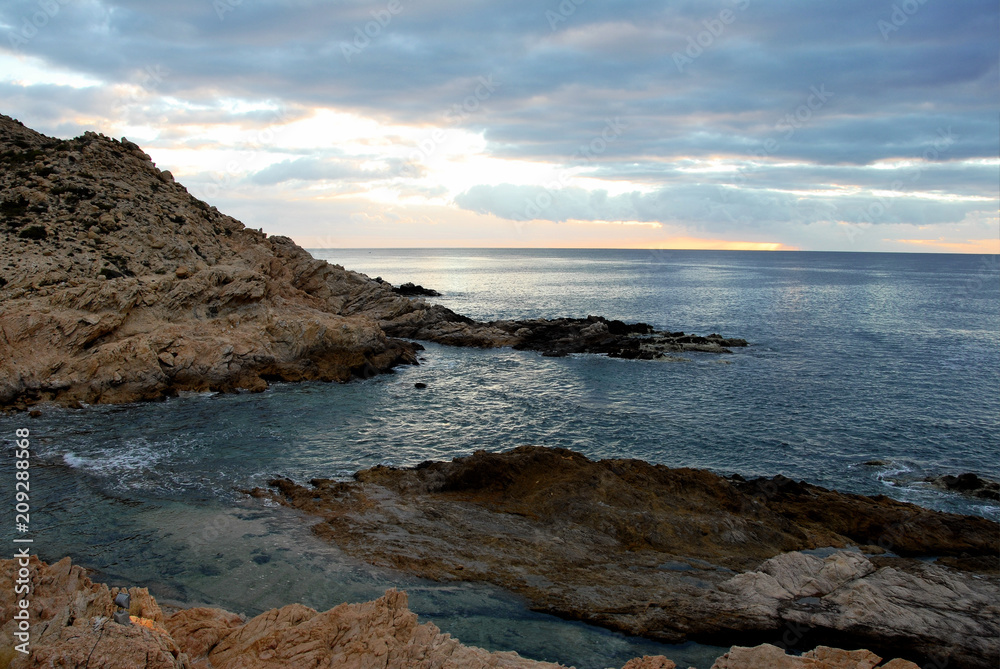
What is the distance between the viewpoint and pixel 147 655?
8.14m

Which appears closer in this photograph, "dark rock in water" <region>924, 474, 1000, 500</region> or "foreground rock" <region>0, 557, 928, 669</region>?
"foreground rock" <region>0, 557, 928, 669</region>

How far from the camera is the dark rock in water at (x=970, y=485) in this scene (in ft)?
74.3

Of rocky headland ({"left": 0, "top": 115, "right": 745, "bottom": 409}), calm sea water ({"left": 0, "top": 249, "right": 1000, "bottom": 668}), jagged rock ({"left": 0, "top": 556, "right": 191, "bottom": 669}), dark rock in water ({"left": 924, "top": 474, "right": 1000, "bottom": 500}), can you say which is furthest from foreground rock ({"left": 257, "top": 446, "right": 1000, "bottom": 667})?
rocky headland ({"left": 0, "top": 115, "right": 745, "bottom": 409})

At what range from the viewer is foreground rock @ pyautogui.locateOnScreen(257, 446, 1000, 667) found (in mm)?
13258

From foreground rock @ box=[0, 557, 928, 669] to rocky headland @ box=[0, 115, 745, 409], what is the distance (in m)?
24.6

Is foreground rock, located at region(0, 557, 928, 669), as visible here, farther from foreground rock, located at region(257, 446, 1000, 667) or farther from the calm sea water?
foreground rock, located at region(257, 446, 1000, 667)

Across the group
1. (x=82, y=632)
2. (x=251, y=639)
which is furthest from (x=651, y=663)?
(x=82, y=632)

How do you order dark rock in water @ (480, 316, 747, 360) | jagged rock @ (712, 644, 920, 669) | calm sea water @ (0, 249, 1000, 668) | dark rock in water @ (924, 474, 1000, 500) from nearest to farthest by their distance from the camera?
jagged rock @ (712, 644, 920, 669)
calm sea water @ (0, 249, 1000, 668)
dark rock in water @ (924, 474, 1000, 500)
dark rock in water @ (480, 316, 747, 360)

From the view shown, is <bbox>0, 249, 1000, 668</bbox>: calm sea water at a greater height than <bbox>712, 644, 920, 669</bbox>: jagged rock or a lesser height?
lesser

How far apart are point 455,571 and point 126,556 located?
9.13 meters

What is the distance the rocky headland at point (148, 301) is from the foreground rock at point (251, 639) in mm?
24611

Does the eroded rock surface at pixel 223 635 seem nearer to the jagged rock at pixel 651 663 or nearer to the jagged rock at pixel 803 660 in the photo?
the jagged rock at pixel 651 663

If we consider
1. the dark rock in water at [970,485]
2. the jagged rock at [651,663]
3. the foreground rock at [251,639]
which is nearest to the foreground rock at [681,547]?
the jagged rock at [651,663]

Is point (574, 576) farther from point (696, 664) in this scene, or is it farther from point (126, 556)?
point (126, 556)
